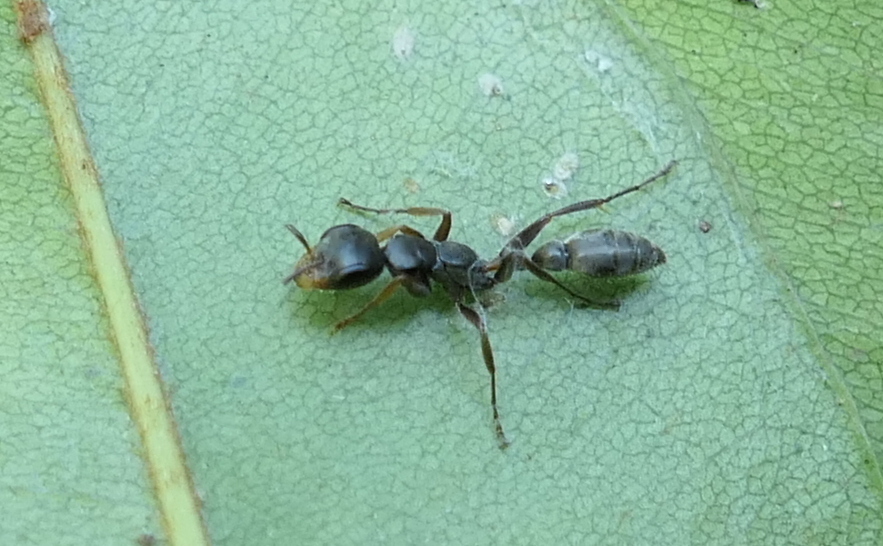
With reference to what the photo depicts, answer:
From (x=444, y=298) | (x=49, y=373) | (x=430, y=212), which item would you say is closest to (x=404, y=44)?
(x=430, y=212)

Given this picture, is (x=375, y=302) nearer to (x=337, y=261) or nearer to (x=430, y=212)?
(x=337, y=261)

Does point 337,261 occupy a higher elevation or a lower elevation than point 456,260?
higher

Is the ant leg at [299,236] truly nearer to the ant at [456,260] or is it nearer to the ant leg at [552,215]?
the ant at [456,260]

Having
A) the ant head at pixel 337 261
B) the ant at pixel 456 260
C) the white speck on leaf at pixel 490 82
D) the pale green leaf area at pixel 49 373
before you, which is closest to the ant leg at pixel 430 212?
the ant at pixel 456 260

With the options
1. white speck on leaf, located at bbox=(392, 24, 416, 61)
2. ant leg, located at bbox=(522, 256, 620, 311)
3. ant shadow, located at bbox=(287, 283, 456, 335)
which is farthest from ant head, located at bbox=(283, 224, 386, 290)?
white speck on leaf, located at bbox=(392, 24, 416, 61)

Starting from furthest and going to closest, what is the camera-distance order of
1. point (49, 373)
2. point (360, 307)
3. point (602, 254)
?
point (360, 307) → point (602, 254) → point (49, 373)

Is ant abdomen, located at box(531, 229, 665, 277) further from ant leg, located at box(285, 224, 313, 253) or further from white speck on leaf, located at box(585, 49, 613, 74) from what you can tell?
ant leg, located at box(285, 224, 313, 253)

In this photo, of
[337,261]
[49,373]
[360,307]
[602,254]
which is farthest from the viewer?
[360,307]
